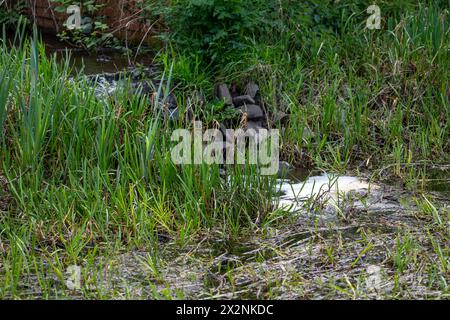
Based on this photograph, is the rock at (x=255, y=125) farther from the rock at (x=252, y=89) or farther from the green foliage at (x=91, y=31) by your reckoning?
the green foliage at (x=91, y=31)

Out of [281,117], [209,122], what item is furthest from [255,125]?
[209,122]

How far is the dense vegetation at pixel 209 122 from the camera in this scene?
15.0ft

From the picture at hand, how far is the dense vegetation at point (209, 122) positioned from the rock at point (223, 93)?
0.25 feet

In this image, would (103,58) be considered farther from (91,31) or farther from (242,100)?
(242,100)

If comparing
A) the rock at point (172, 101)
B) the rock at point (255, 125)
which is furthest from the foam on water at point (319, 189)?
the rock at point (172, 101)

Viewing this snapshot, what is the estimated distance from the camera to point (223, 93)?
6598 millimetres

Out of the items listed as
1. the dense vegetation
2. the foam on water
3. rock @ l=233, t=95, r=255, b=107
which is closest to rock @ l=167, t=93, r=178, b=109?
the dense vegetation

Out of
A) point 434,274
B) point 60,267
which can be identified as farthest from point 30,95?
point 434,274

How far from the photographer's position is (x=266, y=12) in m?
7.21

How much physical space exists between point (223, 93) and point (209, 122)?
452 mm

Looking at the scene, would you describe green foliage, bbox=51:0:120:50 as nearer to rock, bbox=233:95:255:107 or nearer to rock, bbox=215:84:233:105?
rock, bbox=215:84:233:105

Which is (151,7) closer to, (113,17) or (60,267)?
(113,17)

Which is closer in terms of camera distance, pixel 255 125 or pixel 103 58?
pixel 255 125
